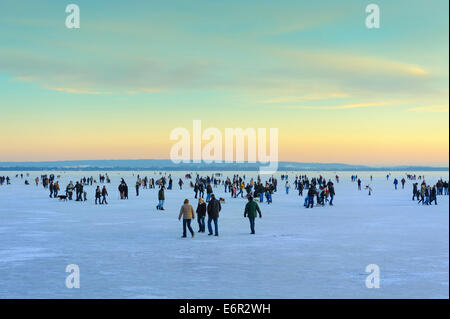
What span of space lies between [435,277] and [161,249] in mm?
6759

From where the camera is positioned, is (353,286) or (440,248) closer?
(353,286)

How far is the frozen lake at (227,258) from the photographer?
8273 mm

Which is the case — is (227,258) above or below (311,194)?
below

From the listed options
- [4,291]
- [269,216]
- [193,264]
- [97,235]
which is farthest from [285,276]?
[269,216]

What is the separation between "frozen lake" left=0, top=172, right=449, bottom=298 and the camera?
8273mm

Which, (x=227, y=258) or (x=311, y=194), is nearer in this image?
(x=227, y=258)

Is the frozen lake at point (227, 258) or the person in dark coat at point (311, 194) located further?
the person in dark coat at point (311, 194)

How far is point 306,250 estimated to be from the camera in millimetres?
12383

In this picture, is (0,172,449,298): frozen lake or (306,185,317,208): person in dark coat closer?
(0,172,449,298): frozen lake

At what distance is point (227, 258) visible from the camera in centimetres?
1125

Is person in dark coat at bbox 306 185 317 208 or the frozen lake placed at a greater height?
person in dark coat at bbox 306 185 317 208
